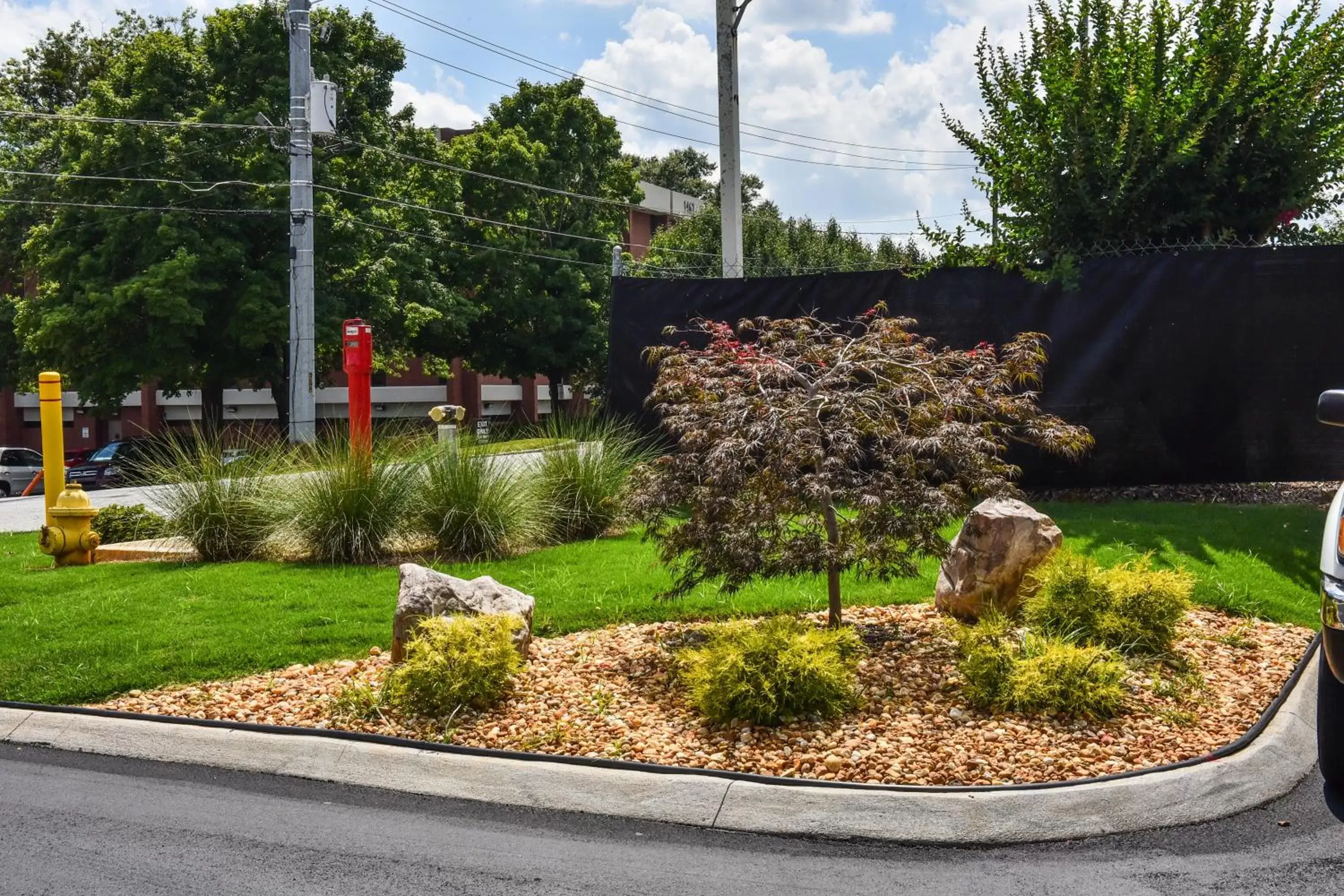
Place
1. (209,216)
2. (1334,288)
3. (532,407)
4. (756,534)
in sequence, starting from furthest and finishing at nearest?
(532,407)
(209,216)
(1334,288)
(756,534)

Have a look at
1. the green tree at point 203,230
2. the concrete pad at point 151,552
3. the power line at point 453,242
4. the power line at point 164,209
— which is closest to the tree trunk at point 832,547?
the concrete pad at point 151,552

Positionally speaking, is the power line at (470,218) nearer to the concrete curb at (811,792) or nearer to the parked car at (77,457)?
the parked car at (77,457)

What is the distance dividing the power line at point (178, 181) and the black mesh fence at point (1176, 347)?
18.9m

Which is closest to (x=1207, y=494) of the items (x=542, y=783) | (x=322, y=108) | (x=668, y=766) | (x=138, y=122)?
(x=668, y=766)

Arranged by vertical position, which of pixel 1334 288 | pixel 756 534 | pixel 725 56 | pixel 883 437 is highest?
pixel 725 56

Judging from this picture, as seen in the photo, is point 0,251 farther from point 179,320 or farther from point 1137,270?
point 1137,270

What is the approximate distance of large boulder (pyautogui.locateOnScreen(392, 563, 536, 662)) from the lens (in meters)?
6.07

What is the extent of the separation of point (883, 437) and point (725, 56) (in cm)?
811

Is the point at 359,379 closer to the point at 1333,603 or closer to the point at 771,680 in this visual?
the point at 771,680

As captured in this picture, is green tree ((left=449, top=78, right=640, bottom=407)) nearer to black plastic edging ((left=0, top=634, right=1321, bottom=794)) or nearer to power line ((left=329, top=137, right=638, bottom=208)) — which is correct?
power line ((left=329, top=137, right=638, bottom=208))

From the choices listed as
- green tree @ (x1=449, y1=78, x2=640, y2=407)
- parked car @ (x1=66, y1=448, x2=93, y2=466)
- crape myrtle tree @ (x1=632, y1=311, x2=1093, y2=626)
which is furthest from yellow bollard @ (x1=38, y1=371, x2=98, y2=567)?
green tree @ (x1=449, y1=78, x2=640, y2=407)

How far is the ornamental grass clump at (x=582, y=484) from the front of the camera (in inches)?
393

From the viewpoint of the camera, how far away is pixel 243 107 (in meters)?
28.1

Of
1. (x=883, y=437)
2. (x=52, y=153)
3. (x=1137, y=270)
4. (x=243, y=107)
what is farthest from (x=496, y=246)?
(x=883, y=437)
